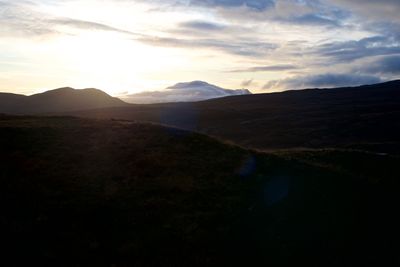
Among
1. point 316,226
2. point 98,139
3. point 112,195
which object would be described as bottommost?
point 316,226

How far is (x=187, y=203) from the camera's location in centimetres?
1900

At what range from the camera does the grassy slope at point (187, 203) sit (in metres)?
15.2

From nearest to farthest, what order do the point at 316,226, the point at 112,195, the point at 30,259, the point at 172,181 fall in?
1. the point at 30,259
2. the point at 316,226
3. the point at 112,195
4. the point at 172,181

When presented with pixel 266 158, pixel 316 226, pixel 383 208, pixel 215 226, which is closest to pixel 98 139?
pixel 266 158

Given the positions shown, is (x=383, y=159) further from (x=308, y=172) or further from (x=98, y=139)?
(x=98, y=139)

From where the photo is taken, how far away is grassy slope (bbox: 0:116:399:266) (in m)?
15.2

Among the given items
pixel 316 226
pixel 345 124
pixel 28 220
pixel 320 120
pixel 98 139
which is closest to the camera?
pixel 28 220

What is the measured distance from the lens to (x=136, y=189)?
20.4 meters

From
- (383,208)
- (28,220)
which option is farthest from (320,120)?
(28,220)

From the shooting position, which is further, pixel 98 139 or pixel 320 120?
pixel 320 120

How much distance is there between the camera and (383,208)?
2011cm

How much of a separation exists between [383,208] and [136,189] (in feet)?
41.9

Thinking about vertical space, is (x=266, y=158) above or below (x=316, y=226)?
above

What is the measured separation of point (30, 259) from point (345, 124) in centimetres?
9714
